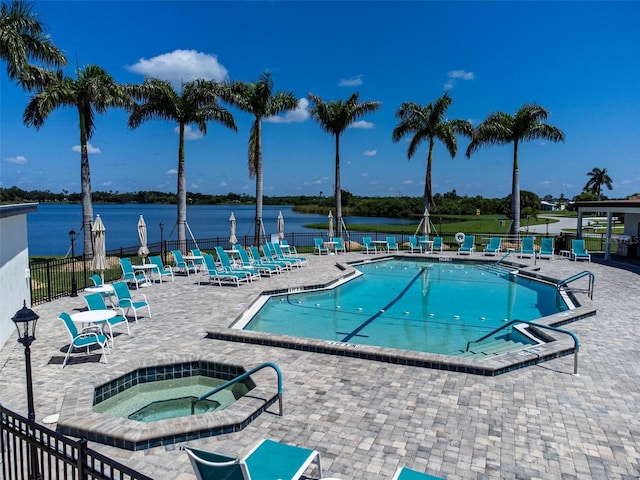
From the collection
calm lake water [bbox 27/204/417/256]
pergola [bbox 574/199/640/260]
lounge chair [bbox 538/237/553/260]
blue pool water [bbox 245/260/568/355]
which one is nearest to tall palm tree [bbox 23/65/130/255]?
calm lake water [bbox 27/204/417/256]

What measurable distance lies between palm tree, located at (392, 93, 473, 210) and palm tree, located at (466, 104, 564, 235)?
50.5 inches

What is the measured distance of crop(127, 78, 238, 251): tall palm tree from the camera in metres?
21.6

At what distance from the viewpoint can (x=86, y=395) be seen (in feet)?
19.5

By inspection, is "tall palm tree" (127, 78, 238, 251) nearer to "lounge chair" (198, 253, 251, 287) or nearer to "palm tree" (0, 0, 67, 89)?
"palm tree" (0, 0, 67, 89)

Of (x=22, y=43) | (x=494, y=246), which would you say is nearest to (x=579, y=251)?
(x=494, y=246)

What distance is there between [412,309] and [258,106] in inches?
605

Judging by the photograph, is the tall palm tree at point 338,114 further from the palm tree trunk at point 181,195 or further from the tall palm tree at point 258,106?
the palm tree trunk at point 181,195

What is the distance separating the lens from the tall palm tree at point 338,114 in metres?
25.6

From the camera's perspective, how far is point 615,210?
19.1 metres

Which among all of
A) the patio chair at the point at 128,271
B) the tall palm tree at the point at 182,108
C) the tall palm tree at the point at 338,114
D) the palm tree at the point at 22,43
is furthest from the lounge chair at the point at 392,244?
the palm tree at the point at 22,43

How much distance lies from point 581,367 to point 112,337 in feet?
27.5

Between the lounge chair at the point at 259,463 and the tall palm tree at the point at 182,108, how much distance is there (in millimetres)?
18902

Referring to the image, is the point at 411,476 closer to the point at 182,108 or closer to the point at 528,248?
the point at 528,248

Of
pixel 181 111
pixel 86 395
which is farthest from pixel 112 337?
pixel 181 111
